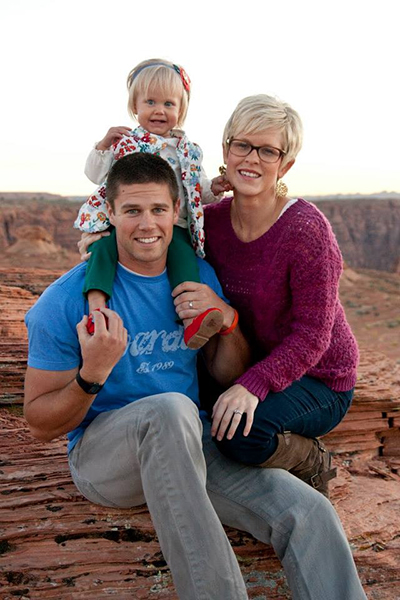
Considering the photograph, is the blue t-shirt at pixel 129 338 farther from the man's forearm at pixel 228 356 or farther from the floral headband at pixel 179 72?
the floral headband at pixel 179 72

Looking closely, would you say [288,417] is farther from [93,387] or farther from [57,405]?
[57,405]

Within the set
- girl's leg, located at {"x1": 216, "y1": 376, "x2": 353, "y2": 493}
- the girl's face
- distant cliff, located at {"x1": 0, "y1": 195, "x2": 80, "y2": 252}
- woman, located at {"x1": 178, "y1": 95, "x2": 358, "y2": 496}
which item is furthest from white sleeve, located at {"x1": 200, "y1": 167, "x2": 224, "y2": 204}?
distant cliff, located at {"x1": 0, "y1": 195, "x2": 80, "y2": 252}

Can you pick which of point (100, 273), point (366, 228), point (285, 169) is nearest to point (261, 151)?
point (285, 169)

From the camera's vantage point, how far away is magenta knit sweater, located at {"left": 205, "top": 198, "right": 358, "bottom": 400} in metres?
3.17

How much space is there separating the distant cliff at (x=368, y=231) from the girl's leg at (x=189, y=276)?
228ft

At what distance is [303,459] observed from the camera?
10.8ft

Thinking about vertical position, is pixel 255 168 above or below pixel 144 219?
above

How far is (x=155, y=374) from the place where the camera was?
3.18 m

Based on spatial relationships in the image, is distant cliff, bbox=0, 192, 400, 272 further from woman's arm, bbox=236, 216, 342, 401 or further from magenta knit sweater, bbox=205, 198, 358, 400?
woman's arm, bbox=236, 216, 342, 401

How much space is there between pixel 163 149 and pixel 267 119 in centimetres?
84

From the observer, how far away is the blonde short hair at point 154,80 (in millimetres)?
3742

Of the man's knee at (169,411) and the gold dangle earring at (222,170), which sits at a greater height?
the gold dangle earring at (222,170)

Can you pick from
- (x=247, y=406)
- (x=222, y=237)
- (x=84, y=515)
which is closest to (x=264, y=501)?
(x=247, y=406)

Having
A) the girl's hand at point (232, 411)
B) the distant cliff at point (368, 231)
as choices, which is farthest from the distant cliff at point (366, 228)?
the girl's hand at point (232, 411)
